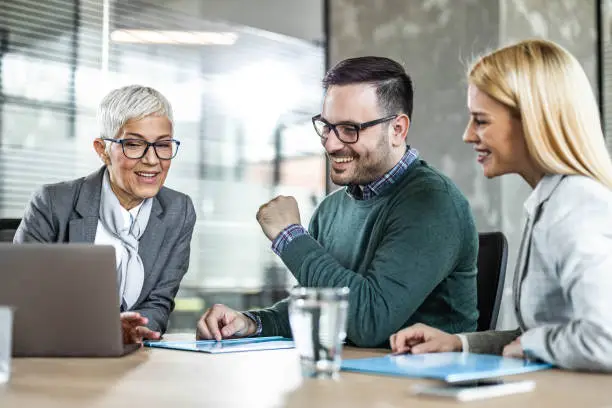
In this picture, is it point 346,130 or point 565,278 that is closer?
point 565,278

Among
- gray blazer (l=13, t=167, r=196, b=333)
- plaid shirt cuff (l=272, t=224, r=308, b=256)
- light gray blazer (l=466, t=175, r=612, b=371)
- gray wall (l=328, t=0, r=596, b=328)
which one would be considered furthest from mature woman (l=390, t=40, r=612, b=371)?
gray wall (l=328, t=0, r=596, b=328)

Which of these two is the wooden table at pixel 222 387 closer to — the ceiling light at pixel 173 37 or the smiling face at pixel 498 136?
the smiling face at pixel 498 136

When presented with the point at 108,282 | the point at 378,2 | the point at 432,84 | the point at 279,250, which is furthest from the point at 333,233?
the point at 378,2

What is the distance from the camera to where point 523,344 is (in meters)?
1.34

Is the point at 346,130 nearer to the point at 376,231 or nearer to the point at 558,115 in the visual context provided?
the point at 376,231

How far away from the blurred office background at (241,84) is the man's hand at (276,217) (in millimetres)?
2169

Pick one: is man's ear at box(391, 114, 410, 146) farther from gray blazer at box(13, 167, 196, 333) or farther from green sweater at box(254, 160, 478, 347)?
gray blazer at box(13, 167, 196, 333)

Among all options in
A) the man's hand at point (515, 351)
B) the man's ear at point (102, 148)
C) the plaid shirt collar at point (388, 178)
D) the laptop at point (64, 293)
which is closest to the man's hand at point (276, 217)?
the plaid shirt collar at point (388, 178)

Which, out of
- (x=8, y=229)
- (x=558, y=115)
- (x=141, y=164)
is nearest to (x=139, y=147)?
(x=141, y=164)

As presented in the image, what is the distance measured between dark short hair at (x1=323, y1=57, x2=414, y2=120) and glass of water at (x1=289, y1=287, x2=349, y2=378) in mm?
1061

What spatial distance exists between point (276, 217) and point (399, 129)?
1.48 feet

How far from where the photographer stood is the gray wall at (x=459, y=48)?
3.94 metres

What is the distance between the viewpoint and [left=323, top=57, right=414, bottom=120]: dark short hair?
213 centimetres

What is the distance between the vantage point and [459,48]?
410cm
